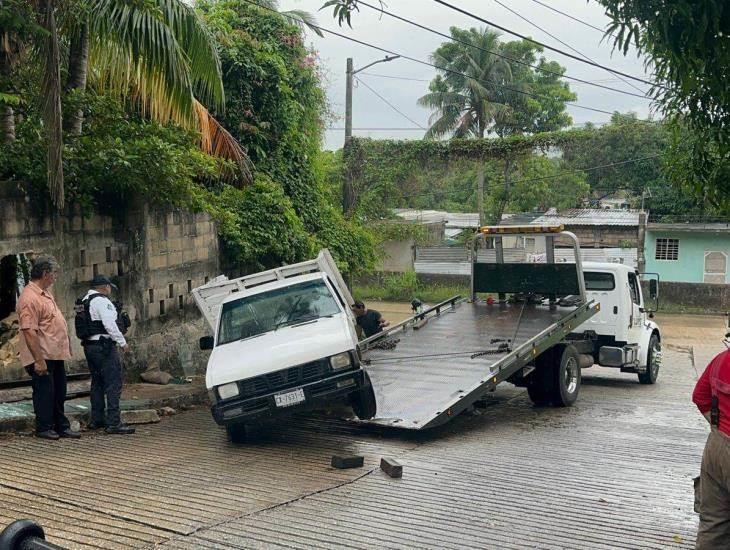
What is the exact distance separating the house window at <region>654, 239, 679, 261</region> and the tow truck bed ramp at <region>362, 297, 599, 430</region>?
1142 inches

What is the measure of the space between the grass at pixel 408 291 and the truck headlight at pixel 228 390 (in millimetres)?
32920

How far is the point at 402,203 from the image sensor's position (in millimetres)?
42875

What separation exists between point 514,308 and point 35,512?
31.0 feet

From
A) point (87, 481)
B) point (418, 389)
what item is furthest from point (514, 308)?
point (87, 481)

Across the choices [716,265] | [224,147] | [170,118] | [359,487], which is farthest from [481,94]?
[359,487]

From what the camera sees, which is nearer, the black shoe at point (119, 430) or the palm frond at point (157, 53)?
the black shoe at point (119, 430)

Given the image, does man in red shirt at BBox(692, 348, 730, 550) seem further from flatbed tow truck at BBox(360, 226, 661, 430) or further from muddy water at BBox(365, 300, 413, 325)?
muddy water at BBox(365, 300, 413, 325)

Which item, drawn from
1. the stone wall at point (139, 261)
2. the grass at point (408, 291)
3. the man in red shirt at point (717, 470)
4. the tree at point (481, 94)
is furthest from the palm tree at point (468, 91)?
the man in red shirt at point (717, 470)

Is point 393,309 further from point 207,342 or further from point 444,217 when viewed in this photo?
point 207,342

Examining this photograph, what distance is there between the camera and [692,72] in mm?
6578

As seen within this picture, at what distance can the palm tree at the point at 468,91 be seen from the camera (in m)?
45.6

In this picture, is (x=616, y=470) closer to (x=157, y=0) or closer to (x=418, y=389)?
(x=418, y=389)

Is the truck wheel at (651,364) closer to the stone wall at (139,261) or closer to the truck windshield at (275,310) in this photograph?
the stone wall at (139,261)

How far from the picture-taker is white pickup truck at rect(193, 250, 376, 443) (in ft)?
31.5
